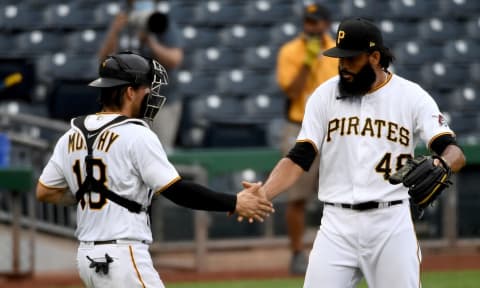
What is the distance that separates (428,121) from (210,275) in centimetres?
460

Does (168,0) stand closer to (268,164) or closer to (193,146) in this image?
(193,146)

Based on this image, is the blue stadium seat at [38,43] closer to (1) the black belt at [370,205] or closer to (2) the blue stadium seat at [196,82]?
(2) the blue stadium seat at [196,82]

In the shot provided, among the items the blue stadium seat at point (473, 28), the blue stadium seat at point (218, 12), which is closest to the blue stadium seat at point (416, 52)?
the blue stadium seat at point (473, 28)

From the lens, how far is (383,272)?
17.4ft

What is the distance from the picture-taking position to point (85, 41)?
12.7 m

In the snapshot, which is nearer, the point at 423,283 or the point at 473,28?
the point at 423,283

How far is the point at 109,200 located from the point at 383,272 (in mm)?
1338

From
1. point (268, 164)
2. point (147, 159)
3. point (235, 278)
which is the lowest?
point (235, 278)

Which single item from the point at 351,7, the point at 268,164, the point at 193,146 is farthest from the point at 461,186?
the point at 351,7

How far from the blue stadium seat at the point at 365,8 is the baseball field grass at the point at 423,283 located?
4.67 metres

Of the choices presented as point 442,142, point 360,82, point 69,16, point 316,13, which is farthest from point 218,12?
point 442,142

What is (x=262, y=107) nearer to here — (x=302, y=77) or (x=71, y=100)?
(x=71, y=100)

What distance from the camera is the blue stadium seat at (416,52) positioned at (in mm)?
13133

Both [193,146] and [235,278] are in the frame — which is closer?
[235,278]
